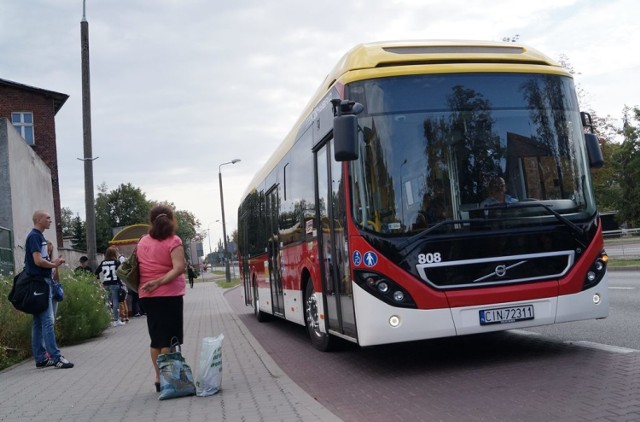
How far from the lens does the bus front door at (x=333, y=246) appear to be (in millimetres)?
7707

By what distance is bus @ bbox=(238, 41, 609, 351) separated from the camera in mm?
7137

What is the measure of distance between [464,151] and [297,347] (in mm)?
5043

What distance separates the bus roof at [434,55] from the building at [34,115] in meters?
33.8

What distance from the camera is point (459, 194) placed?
727cm

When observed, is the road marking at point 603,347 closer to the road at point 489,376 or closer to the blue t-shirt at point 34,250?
the road at point 489,376

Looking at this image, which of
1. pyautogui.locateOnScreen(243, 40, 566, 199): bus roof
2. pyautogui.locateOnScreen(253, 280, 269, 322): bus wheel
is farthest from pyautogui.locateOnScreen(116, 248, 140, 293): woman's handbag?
pyautogui.locateOnScreen(253, 280, 269, 322): bus wheel

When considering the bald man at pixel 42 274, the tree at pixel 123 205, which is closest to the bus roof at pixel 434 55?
the bald man at pixel 42 274

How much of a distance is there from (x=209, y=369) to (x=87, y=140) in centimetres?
1432

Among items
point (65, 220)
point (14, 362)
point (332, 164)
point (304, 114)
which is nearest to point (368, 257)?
point (332, 164)

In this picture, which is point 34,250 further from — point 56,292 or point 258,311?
point 258,311

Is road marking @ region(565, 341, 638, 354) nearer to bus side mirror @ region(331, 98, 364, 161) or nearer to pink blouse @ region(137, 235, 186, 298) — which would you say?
bus side mirror @ region(331, 98, 364, 161)

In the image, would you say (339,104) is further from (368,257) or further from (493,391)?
(493,391)

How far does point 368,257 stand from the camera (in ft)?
23.6

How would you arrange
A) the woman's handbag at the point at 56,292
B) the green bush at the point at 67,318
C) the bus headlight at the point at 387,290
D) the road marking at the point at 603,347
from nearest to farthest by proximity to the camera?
the bus headlight at the point at 387,290 → the road marking at the point at 603,347 → the woman's handbag at the point at 56,292 → the green bush at the point at 67,318
